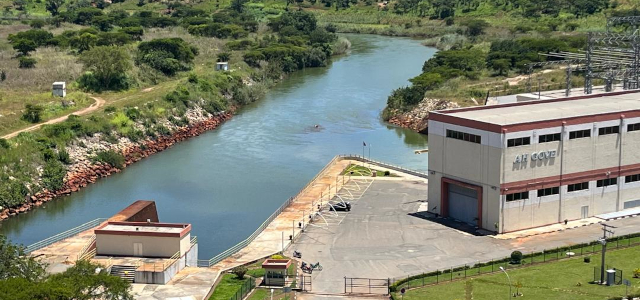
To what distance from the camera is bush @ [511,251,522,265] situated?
46375mm

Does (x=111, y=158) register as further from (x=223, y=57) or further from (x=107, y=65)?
(x=223, y=57)

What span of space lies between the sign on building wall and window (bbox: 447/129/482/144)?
7.04 ft

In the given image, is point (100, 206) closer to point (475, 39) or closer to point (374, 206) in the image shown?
point (374, 206)

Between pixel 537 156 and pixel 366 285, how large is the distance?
516 inches

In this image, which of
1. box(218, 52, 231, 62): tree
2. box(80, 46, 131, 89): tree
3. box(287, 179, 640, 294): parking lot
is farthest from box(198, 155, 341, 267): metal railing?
box(218, 52, 231, 62): tree

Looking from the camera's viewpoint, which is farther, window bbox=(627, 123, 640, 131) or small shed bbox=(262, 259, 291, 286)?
window bbox=(627, 123, 640, 131)

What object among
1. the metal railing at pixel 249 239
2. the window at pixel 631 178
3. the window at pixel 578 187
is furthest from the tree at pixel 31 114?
the window at pixel 631 178

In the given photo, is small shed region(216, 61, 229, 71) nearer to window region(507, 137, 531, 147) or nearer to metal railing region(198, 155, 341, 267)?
metal railing region(198, 155, 341, 267)

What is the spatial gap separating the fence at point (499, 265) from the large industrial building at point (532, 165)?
447 centimetres

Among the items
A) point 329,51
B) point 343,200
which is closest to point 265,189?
point 343,200

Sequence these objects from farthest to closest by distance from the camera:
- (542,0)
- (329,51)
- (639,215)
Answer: (542,0) → (329,51) → (639,215)

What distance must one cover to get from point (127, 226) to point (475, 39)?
10174 centimetres

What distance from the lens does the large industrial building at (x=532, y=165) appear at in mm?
51656

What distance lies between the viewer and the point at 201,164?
244ft
